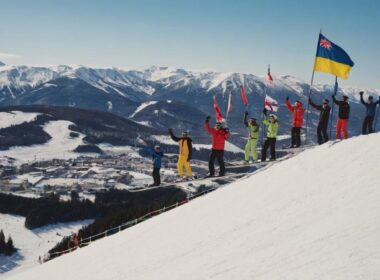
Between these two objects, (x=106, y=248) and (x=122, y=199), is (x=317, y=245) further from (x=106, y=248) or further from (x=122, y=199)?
(x=122, y=199)

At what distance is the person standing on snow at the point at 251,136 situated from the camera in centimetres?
2678

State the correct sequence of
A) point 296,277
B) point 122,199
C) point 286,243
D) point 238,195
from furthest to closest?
1. point 122,199
2. point 238,195
3. point 286,243
4. point 296,277

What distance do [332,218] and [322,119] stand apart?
13.4 meters

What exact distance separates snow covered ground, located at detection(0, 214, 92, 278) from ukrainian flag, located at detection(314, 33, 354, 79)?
2334 inches

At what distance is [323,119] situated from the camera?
1027 inches

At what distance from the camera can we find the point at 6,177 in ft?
575

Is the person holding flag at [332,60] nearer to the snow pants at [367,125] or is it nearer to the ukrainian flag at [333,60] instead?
the ukrainian flag at [333,60]

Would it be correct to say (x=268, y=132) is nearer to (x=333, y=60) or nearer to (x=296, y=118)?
(x=296, y=118)

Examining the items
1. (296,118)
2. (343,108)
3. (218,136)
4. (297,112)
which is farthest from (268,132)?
(343,108)

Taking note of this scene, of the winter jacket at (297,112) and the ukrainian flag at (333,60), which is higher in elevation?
the ukrainian flag at (333,60)

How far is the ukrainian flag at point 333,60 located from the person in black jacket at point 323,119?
2.59 m

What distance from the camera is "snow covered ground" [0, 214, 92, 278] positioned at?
75750mm

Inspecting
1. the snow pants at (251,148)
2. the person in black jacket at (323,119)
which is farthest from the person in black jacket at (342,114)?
the snow pants at (251,148)

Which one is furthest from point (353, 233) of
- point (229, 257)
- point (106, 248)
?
point (106, 248)
